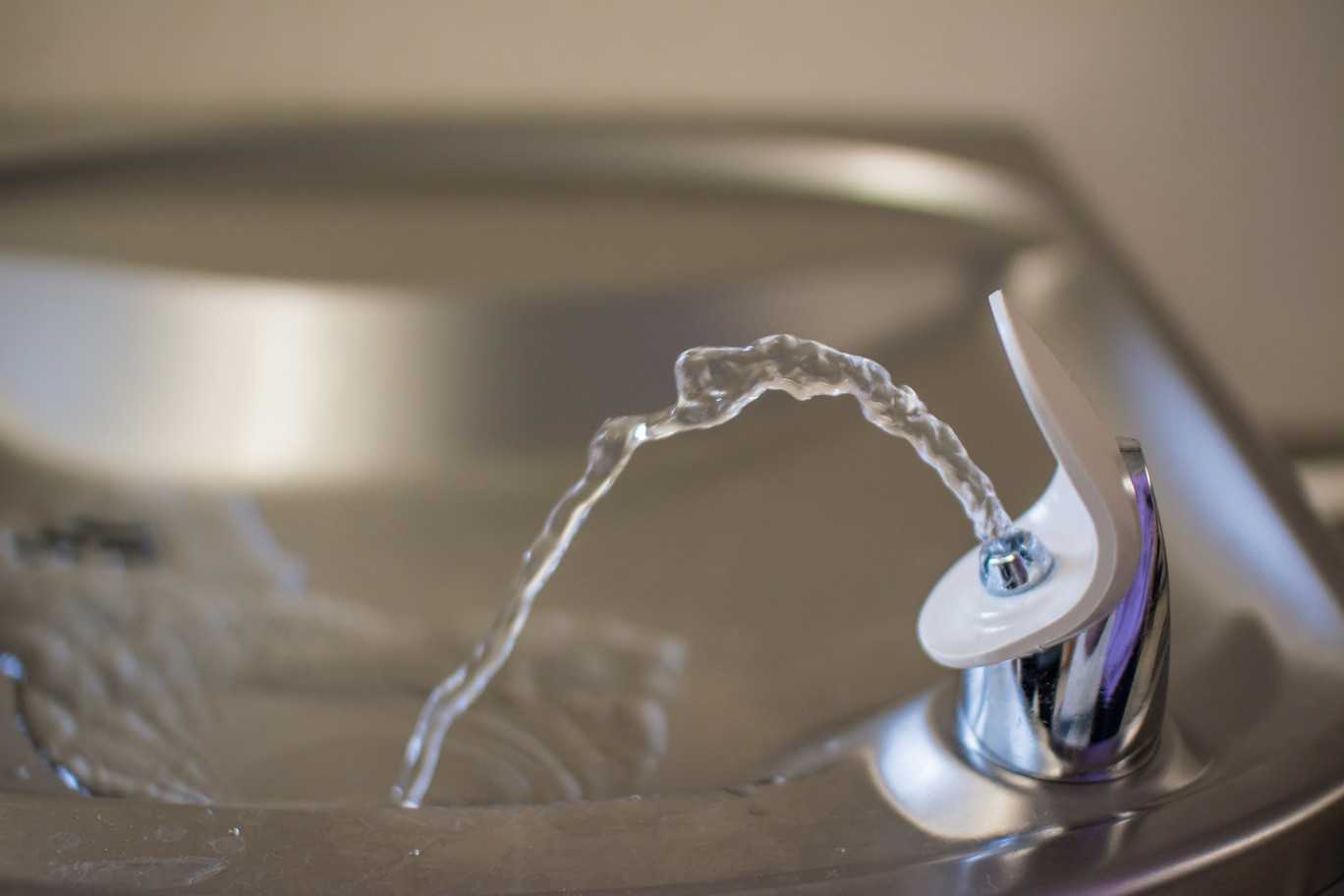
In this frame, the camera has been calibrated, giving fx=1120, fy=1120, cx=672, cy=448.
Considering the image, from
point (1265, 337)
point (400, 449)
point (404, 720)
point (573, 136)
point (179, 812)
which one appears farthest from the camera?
point (1265, 337)

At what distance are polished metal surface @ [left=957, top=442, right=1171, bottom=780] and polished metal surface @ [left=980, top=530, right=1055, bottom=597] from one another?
16mm

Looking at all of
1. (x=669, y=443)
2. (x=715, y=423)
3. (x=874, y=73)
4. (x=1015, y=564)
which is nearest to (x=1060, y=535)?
(x=1015, y=564)

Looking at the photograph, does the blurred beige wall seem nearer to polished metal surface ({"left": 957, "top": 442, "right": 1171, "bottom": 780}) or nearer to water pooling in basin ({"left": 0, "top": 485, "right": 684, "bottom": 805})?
water pooling in basin ({"left": 0, "top": 485, "right": 684, "bottom": 805})

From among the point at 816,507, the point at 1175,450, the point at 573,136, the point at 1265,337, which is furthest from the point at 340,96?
the point at 1265,337

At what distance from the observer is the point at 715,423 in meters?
0.35

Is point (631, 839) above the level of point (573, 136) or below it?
below

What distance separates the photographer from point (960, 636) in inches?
10.3

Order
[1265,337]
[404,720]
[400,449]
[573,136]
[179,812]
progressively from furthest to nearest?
[1265,337], [573,136], [400,449], [404,720], [179,812]

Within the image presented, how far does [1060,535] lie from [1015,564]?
0.01m

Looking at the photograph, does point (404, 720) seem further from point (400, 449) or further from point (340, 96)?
point (340, 96)

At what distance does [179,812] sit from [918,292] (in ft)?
1.37

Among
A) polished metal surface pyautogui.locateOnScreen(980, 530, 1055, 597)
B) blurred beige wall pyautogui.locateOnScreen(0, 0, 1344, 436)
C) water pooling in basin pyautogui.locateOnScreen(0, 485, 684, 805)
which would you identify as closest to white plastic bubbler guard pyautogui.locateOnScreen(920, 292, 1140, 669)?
polished metal surface pyautogui.locateOnScreen(980, 530, 1055, 597)

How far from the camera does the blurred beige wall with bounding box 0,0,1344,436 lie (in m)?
0.63

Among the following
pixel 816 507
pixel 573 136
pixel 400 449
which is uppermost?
pixel 573 136
